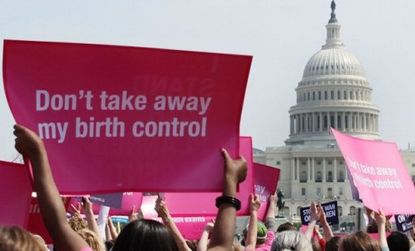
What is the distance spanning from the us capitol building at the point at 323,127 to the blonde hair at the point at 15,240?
12001cm

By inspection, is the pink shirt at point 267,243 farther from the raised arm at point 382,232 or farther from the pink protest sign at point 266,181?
the pink protest sign at point 266,181

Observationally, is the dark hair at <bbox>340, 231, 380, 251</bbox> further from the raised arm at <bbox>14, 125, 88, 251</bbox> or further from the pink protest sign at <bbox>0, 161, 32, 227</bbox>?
the raised arm at <bbox>14, 125, 88, 251</bbox>

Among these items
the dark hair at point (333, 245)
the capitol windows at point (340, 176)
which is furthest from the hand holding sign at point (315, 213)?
the capitol windows at point (340, 176)

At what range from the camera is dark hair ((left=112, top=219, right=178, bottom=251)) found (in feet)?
12.1

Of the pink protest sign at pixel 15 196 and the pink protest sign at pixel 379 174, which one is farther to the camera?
the pink protest sign at pixel 379 174

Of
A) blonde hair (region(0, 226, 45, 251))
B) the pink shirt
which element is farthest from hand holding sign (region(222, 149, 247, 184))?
the pink shirt

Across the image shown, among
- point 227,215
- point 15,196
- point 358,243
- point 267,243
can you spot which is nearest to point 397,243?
point 267,243

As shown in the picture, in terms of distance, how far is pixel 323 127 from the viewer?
125688mm

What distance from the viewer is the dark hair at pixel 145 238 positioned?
370cm

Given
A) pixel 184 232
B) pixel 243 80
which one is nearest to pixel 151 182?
pixel 243 80

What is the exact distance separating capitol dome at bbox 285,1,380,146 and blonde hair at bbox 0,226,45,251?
120 meters

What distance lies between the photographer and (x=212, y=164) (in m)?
5.21

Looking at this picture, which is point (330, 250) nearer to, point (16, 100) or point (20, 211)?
point (20, 211)

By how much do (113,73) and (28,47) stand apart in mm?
417
